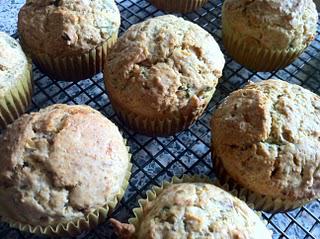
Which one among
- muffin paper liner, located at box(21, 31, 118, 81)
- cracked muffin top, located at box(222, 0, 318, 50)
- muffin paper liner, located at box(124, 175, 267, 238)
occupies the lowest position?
muffin paper liner, located at box(124, 175, 267, 238)

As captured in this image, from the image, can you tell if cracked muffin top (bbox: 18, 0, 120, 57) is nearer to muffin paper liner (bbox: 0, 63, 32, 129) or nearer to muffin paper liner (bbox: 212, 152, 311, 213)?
muffin paper liner (bbox: 0, 63, 32, 129)

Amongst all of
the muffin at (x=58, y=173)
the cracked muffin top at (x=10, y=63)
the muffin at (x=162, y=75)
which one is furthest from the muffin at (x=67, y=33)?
the muffin at (x=58, y=173)

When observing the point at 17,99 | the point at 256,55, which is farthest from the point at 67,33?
the point at 256,55

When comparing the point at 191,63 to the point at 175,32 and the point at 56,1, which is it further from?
the point at 56,1

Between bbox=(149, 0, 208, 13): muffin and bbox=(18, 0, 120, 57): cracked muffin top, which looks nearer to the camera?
bbox=(18, 0, 120, 57): cracked muffin top

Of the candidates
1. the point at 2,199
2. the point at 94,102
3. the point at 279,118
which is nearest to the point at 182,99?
the point at 279,118

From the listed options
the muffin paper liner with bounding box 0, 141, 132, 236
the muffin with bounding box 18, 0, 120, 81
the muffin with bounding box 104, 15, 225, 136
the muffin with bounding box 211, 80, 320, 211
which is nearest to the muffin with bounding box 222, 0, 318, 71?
→ the muffin with bounding box 104, 15, 225, 136
